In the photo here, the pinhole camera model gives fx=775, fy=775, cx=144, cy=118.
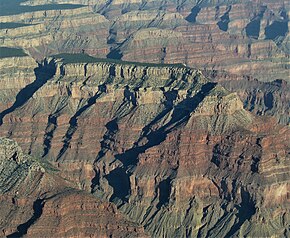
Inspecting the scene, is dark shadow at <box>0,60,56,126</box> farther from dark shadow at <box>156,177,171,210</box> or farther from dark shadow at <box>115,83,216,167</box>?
dark shadow at <box>156,177,171,210</box>

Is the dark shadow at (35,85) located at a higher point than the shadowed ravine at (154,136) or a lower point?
higher

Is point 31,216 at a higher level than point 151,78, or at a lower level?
lower

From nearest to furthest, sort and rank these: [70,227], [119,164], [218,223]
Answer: [70,227] < [218,223] < [119,164]

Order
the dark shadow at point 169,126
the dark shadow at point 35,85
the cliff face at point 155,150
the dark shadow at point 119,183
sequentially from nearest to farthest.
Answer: the cliff face at point 155,150 → the dark shadow at point 119,183 → the dark shadow at point 169,126 → the dark shadow at point 35,85

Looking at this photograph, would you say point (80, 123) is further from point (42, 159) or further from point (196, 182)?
point (196, 182)

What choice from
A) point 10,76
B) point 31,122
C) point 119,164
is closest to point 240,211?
point 119,164

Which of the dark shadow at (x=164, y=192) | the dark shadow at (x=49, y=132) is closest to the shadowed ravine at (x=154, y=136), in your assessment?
the dark shadow at (x=164, y=192)

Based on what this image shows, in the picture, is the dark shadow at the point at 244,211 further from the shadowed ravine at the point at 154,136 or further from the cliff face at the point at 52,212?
the cliff face at the point at 52,212

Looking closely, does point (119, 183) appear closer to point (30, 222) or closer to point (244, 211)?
point (244, 211)
